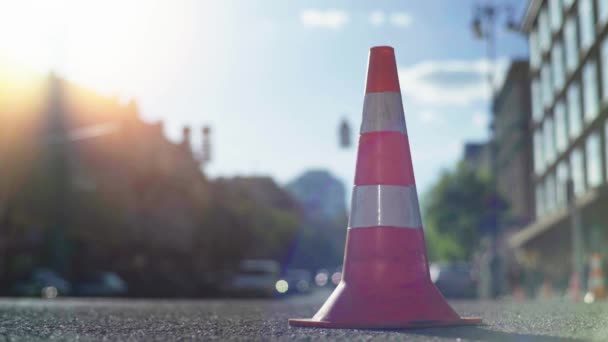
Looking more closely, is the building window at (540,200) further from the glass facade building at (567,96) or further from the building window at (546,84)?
the building window at (546,84)

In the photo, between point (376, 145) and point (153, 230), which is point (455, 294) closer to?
point (153, 230)

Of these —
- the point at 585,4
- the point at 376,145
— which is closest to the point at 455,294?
the point at 585,4

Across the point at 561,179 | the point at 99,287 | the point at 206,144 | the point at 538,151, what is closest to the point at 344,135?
the point at 206,144

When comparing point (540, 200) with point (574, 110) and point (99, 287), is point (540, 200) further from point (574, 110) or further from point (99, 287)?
point (99, 287)

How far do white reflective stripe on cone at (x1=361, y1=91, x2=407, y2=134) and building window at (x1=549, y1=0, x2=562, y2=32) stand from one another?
38.5 m

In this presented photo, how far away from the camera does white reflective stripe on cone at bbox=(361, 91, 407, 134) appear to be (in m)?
6.72

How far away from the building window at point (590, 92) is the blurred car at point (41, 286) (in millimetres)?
19800

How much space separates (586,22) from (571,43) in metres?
4.11

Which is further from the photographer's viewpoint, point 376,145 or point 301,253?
point 301,253

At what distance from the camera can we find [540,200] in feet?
174

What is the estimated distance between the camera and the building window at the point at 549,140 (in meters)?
47.4

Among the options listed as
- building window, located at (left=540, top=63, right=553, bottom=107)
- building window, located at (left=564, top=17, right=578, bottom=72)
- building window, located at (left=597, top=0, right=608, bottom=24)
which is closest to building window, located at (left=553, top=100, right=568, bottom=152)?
building window, located at (left=540, top=63, right=553, bottom=107)

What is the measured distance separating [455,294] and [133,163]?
86.8ft

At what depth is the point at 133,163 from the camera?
59.2m
